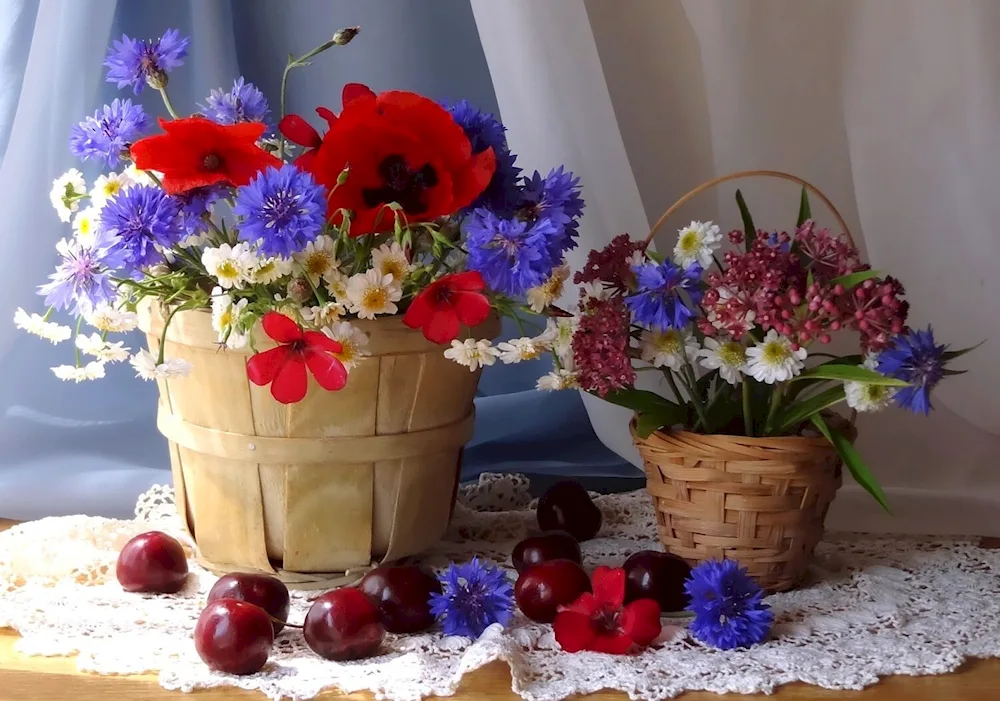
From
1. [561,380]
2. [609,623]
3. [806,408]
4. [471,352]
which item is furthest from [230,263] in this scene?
[806,408]

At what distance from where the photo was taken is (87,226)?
36.0 inches

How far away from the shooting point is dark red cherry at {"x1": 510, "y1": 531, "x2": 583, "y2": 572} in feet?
3.23

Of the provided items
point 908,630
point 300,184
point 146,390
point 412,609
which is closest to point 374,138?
point 300,184

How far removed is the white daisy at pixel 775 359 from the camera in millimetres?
870

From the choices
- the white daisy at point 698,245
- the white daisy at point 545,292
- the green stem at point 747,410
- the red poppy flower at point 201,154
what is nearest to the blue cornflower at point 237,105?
the red poppy flower at point 201,154

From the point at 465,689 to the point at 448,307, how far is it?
30 centimetres

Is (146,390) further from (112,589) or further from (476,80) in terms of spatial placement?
(476,80)

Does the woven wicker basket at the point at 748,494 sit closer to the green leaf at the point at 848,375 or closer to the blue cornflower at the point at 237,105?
the green leaf at the point at 848,375

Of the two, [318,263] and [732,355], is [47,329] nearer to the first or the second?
[318,263]

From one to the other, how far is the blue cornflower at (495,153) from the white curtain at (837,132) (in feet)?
0.79

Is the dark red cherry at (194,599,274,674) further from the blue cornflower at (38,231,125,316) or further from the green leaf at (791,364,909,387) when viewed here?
the green leaf at (791,364,909,387)

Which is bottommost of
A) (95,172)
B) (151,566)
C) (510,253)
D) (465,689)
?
(465,689)

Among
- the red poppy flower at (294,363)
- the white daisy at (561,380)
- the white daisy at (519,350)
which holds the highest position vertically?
the red poppy flower at (294,363)

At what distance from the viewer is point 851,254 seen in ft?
2.99
